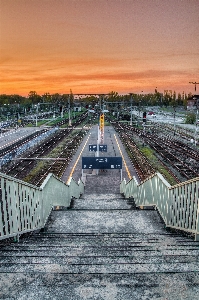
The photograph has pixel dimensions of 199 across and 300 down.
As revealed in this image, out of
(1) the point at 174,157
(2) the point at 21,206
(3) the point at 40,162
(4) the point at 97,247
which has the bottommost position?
(3) the point at 40,162

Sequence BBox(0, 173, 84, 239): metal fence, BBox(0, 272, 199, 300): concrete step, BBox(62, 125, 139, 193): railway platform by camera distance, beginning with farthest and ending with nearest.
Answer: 1. BBox(62, 125, 139, 193): railway platform
2. BBox(0, 173, 84, 239): metal fence
3. BBox(0, 272, 199, 300): concrete step

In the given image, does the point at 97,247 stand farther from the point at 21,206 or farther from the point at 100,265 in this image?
the point at 21,206

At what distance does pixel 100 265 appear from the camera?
4.55 meters

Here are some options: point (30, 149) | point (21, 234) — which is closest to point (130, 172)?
point (30, 149)

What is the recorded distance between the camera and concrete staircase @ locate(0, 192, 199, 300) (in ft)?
12.9

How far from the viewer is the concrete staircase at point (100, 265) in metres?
3.95

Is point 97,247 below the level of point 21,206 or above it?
below

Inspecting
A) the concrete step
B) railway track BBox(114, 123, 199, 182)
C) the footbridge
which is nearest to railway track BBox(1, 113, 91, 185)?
railway track BBox(114, 123, 199, 182)

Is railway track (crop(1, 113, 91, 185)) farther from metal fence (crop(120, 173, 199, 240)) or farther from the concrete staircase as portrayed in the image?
the concrete staircase

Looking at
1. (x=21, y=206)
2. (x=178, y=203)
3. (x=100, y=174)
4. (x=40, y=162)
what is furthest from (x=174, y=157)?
(x=21, y=206)

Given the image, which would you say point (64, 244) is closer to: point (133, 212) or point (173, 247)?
point (173, 247)

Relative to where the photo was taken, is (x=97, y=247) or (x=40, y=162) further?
(x=40, y=162)

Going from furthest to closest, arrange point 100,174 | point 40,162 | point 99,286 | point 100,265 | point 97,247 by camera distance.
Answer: point 40,162
point 100,174
point 97,247
point 100,265
point 99,286

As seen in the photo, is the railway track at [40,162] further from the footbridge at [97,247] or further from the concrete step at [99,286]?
the concrete step at [99,286]
